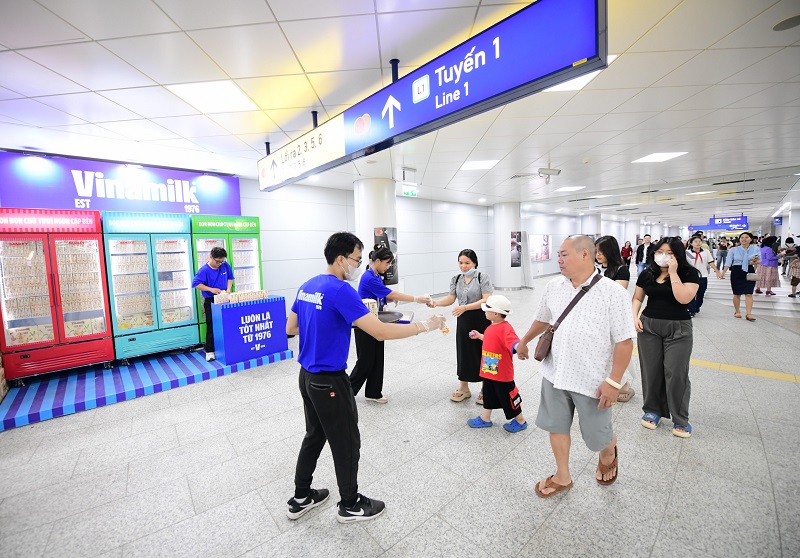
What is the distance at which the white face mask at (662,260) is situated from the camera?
2.62 m

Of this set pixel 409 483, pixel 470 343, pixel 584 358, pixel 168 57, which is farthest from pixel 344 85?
pixel 409 483

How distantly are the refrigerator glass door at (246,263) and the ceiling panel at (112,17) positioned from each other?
13.2 ft

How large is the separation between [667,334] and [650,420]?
2.65 ft

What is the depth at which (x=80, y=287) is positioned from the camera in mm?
4562

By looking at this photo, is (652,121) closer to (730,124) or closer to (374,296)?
(730,124)

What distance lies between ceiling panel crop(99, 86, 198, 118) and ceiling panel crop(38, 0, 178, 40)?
0.88 meters

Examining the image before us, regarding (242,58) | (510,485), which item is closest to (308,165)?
(242,58)

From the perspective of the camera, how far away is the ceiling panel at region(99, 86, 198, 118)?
3290mm

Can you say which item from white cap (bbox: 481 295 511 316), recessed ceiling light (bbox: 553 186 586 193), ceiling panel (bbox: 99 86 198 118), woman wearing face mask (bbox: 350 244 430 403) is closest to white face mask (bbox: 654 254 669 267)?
white cap (bbox: 481 295 511 316)

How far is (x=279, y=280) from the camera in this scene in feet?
25.2

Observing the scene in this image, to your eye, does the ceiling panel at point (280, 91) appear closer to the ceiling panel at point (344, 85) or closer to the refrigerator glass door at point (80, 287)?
the ceiling panel at point (344, 85)

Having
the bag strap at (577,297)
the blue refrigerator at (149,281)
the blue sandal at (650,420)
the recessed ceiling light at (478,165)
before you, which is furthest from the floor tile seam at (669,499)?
the blue refrigerator at (149,281)

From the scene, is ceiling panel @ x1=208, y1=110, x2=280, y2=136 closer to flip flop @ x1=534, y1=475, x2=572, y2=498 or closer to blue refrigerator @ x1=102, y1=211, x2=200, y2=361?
blue refrigerator @ x1=102, y1=211, x2=200, y2=361

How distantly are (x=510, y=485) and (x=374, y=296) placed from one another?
6.72ft
